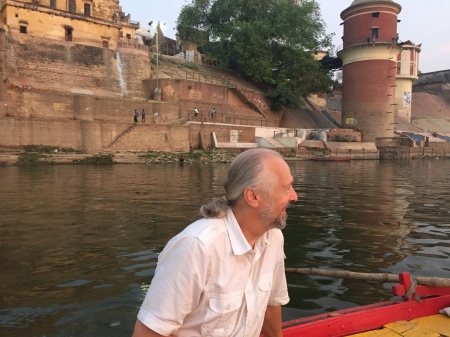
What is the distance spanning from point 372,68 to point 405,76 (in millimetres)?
13768

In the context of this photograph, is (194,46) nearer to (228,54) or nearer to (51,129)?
(228,54)

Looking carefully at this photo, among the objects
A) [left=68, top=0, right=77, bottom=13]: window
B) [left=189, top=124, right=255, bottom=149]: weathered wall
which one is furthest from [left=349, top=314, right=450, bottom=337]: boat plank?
[left=68, top=0, right=77, bottom=13]: window

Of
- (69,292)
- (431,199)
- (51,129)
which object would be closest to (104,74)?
(51,129)

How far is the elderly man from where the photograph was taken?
1.68 meters

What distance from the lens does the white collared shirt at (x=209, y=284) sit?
1682 mm

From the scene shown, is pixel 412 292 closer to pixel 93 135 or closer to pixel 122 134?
pixel 93 135

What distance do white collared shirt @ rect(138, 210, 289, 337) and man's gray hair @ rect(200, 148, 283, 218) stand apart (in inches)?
2.6

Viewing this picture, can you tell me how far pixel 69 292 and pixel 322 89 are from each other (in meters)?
44.6

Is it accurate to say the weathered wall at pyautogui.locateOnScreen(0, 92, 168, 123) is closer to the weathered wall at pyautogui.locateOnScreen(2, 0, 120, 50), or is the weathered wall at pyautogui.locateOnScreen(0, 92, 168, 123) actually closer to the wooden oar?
the weathered wall at pyautogui.locateOnScreen(2, 0, 120, 50)

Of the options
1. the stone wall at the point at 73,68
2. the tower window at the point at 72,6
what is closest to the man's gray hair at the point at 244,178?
the stone wall at the point at 73,68

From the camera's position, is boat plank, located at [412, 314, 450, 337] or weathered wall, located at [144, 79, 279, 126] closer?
boat plank, located at [412, 314, 450, 337]

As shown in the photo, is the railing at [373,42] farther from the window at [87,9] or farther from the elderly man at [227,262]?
the elderly man at [227,262]

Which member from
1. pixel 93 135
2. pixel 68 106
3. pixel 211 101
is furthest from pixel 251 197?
pixel 211 101

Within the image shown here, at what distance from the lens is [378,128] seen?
42.6 m
